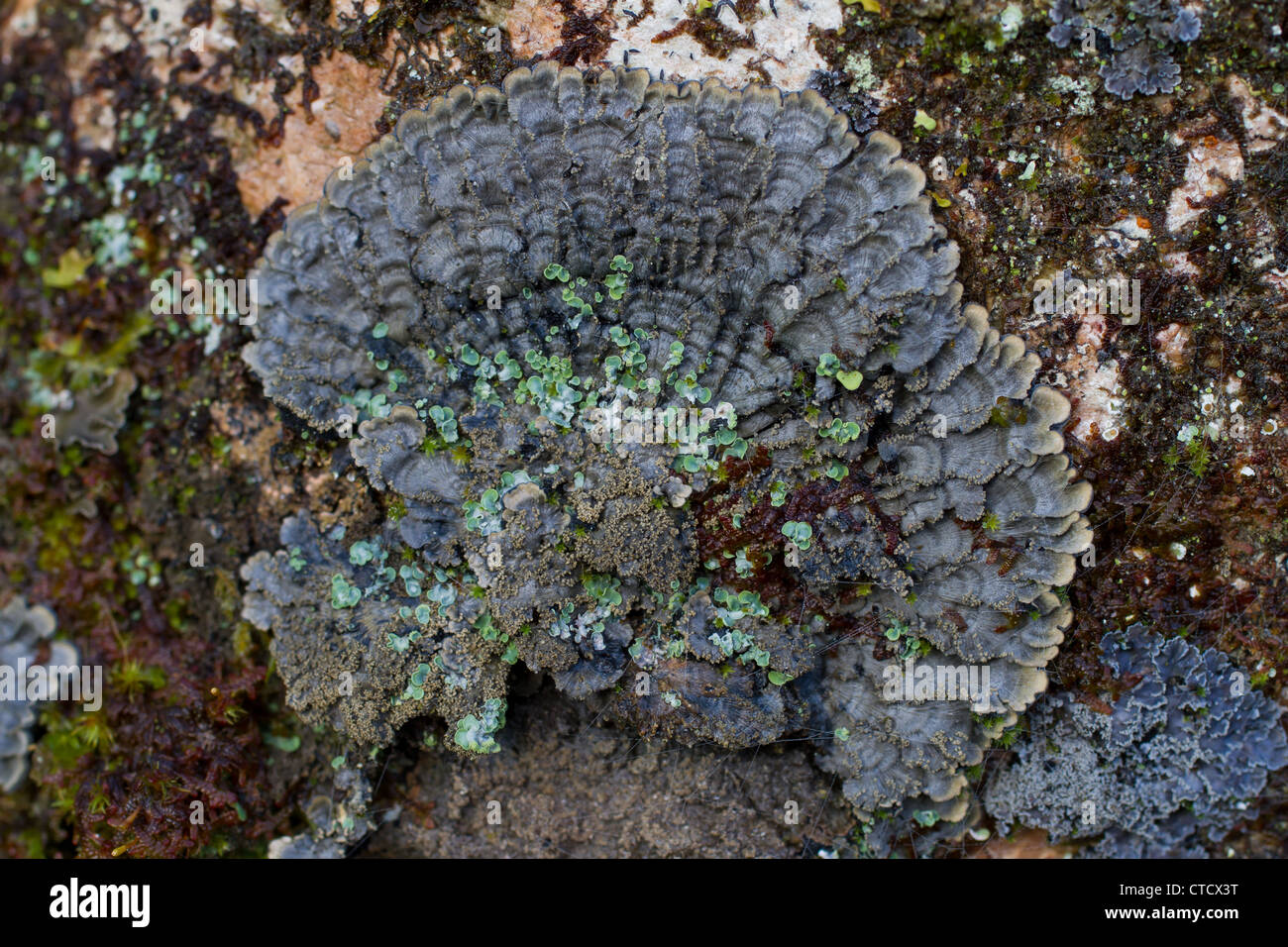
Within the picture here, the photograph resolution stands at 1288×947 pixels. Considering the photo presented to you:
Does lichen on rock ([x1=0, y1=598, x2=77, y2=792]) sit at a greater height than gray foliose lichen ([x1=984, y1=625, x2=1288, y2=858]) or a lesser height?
greater

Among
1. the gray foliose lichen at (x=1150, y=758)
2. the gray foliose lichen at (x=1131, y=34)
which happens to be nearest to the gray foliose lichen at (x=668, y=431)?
the gray foliose lichen at (x=1150, y=758)

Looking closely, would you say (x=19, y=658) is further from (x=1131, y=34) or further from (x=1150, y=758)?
(x=1131, y=34)

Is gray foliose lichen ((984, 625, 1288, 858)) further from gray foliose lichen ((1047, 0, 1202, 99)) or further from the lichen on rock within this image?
the lichen on rock

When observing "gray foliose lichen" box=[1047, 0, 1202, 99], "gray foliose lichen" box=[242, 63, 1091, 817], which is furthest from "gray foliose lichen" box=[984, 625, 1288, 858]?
"gray foliose lichen" box=[1047, 0, 1202, 99]

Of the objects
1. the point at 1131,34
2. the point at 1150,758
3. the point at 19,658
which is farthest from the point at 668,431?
the point at 19,658

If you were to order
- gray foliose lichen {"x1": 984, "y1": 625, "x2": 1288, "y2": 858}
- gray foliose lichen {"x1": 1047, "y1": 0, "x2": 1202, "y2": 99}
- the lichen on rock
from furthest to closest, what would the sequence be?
the lichen on rock < gray foliose lichen {"x1": 984, "y1": 625, "x2": 1288, "y2": 858} < gray foliose lichen {"x1": 1047, "y1": 0, "x2": 1202, "y2": 99}
